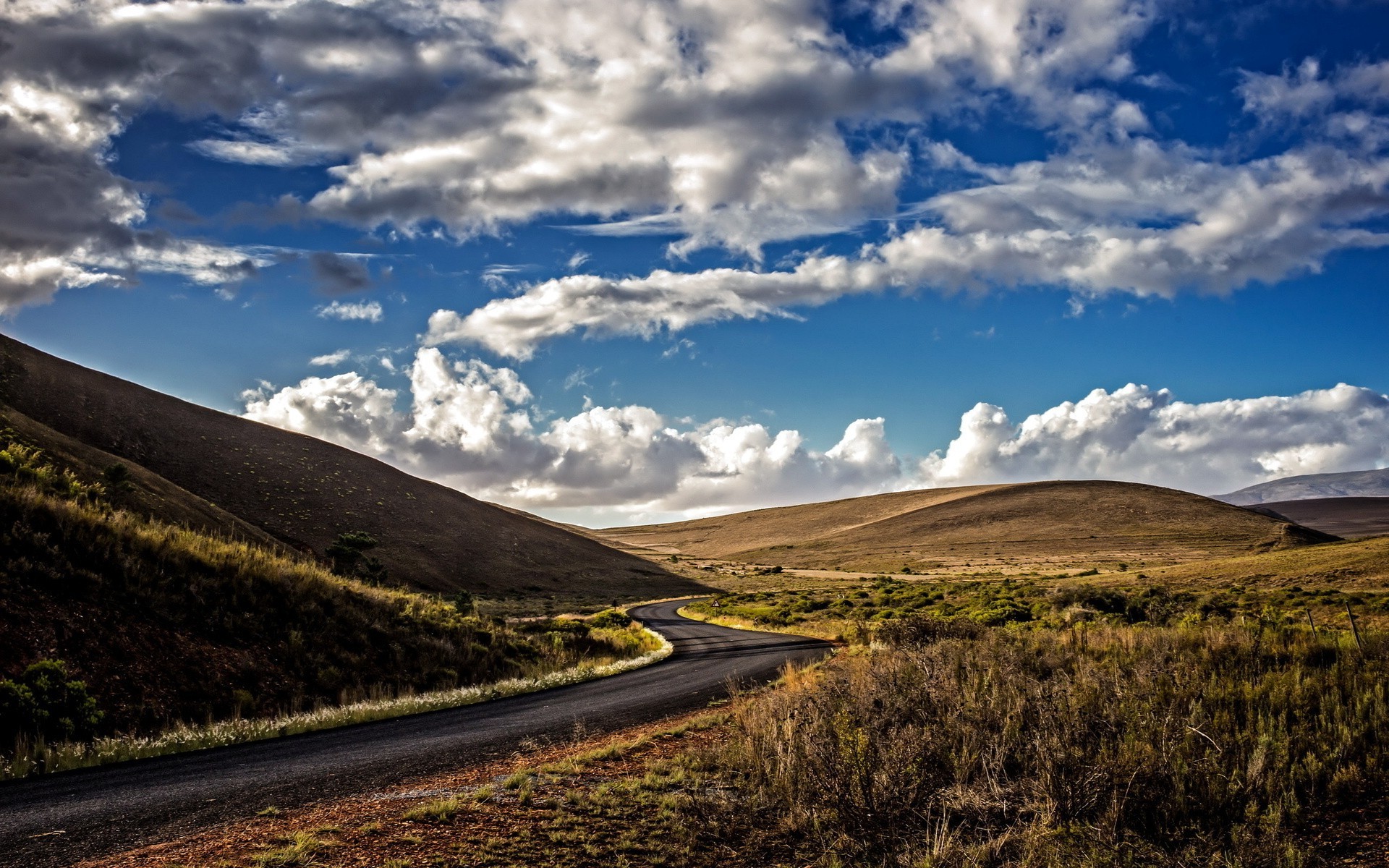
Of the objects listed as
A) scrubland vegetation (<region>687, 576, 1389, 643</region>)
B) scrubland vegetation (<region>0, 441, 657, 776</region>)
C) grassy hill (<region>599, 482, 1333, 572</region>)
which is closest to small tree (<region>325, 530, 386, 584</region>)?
scrubland vegetation (<region>687, 576, 1389, 643</region>)

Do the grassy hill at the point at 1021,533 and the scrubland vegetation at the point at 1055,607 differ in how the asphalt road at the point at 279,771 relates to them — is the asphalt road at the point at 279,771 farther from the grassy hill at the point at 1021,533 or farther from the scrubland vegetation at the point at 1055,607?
the grassy hill at the point at 1021,533

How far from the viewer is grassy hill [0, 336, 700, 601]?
7931 cm

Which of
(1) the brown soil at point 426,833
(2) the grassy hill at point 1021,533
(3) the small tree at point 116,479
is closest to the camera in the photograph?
(1) the brown soil at point 426,833

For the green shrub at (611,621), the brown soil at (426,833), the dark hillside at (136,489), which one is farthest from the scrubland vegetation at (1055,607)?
the dark hillside at (136,489)

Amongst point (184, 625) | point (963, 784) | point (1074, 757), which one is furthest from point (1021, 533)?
point (963, 784)

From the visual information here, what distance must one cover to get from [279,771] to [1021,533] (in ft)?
436

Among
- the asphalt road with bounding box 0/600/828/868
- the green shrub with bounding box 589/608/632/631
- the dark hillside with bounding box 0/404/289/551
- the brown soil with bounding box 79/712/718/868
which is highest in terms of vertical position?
the dark hillside with bounding box 0/404/289/551

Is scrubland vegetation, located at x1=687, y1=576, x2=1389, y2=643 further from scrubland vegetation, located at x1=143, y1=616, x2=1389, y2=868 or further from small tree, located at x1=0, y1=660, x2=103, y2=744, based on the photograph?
small tree, located at x1=0, y1=660, x2=103, y2=744

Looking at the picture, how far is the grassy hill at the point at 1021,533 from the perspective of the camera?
331 ft

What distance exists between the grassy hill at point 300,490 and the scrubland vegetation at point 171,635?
42123 millimetres

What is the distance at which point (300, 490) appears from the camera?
91812mm

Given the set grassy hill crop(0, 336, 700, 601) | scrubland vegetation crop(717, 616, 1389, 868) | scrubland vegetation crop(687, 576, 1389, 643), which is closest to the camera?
scrubland vegetation crop(717, 616, 1389, 868)

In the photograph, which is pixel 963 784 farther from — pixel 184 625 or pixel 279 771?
pixel 184 625

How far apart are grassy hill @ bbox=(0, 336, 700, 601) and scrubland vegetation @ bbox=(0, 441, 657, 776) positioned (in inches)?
1658
